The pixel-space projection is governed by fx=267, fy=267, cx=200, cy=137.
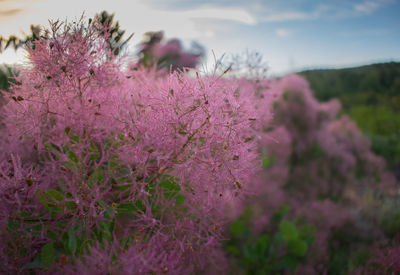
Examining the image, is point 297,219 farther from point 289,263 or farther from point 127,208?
point 127,208

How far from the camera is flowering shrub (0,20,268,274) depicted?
714 mm

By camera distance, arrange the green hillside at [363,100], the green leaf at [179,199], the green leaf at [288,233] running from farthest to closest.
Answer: the green hillside at [363,100]
the green leaf at [288,233]
the green leaf at [179,199]

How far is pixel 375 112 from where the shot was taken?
9.90 m

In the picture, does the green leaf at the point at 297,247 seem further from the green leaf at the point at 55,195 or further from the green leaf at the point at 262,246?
the green leaf at the point at 55,195

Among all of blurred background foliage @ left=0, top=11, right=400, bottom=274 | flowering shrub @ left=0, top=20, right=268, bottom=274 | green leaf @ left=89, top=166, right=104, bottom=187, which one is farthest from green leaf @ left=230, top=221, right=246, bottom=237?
green leaf @ left=89, top=166, right=104, bottom=187

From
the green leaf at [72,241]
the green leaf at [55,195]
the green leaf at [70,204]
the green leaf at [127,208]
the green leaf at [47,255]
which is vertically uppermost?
the green leaf at [55,195]

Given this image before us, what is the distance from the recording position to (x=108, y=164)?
78cm

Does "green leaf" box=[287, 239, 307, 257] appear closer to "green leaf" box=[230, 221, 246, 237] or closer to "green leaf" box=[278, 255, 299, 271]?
"green leaf" box=[278, 255, 299, 271]

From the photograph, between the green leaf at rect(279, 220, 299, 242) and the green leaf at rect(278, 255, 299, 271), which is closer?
the green leaf at rect(278, 255, 299, 271)

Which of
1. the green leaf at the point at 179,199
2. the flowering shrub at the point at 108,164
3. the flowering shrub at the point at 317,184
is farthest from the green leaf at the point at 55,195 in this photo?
the flowering shrub at the point at 317,184

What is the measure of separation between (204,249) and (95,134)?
1.76ft

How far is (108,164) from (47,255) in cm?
29

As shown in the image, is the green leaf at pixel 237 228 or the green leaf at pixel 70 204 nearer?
the green leaf at pixel 70 204

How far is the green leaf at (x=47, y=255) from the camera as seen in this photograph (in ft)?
2.36
